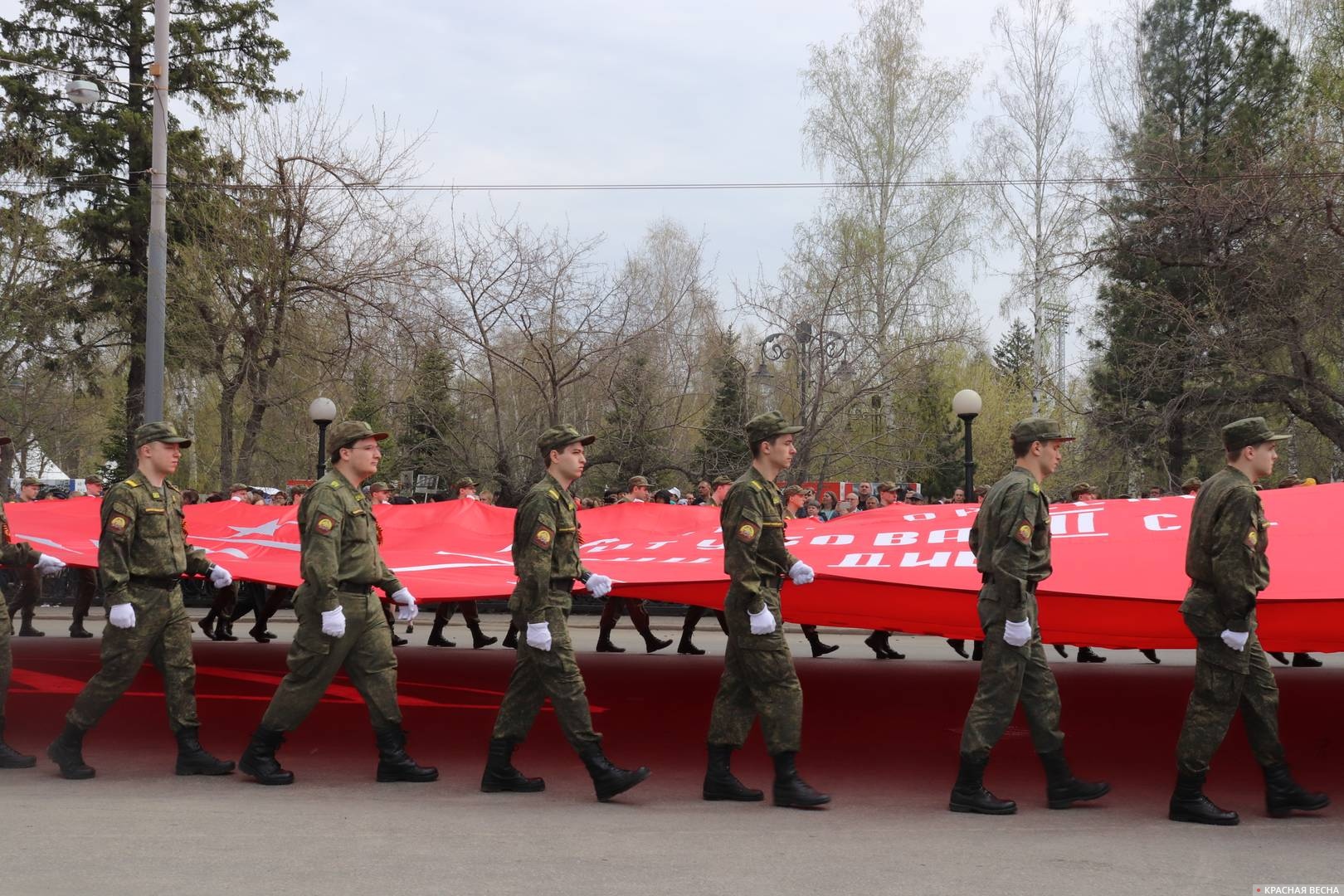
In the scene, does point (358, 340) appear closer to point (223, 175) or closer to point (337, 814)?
point (223, 175)

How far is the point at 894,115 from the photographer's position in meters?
32.7

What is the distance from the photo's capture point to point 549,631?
5.95 metres

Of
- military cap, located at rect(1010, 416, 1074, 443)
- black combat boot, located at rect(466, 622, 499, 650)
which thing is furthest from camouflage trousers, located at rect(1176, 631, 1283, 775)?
black combat boot, located at rect(466, 622, 499, 650)

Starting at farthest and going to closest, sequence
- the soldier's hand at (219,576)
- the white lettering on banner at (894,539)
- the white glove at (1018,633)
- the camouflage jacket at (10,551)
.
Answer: the white lettering on banner at (894,539)
the camouflage jacket at (10,551)
the soldier's hand at (219,576)
the white glove at (1018,633)

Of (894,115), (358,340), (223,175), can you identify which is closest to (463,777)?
(358,340)

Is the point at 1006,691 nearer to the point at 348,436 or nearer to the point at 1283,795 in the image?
the point at 1283,795

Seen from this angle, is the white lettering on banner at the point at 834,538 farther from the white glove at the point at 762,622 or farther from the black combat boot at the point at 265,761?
the black combat boot at the point at 265,761

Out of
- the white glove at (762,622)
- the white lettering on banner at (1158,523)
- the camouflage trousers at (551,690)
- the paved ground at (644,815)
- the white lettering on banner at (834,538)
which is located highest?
the white lettering on banner at (1158,523)

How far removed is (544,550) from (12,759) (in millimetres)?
3331

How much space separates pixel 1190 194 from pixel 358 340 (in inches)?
533

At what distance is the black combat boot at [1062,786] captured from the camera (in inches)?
231

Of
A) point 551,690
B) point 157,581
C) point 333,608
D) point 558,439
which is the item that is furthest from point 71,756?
point 558,439

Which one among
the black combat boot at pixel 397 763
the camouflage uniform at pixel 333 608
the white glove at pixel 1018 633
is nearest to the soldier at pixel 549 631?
the black combat boot at pixel 397 763

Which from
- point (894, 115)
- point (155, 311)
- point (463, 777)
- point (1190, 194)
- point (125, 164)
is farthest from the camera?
point (894, 115)
